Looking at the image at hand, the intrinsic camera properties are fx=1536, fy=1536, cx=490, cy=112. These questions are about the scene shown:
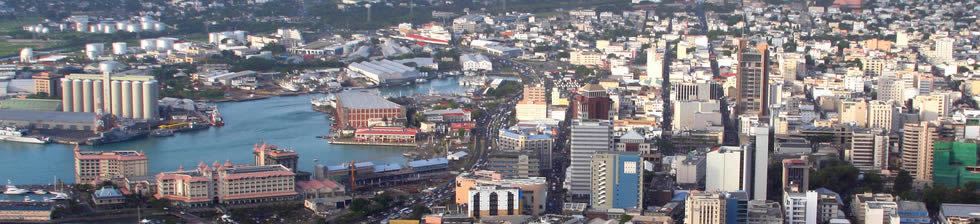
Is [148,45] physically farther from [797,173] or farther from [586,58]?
[797,173]

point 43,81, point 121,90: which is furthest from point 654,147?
point 43,81

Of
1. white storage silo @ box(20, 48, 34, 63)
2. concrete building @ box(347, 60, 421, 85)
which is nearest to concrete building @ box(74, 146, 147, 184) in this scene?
concrete building @ box(347, 60, 421, 85)

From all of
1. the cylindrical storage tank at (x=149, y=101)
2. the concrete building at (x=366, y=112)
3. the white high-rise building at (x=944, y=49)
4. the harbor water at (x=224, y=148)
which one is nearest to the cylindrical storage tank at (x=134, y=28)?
the harbor water at (x=224, y=148)

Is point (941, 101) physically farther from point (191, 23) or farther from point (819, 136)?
point (191, 23)

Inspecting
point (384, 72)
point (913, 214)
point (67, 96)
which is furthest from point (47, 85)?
point (913, 214)

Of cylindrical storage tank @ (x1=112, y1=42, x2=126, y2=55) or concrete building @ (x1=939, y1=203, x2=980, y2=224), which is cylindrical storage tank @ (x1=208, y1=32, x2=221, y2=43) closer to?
cylindrical storage tank @ (x1=112, y1=42, x2=126, y2=55)

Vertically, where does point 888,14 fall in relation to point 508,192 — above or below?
above

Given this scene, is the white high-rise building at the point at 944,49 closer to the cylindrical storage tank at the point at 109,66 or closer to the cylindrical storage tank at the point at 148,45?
the cylindrical storage tank at the point at 109,66
